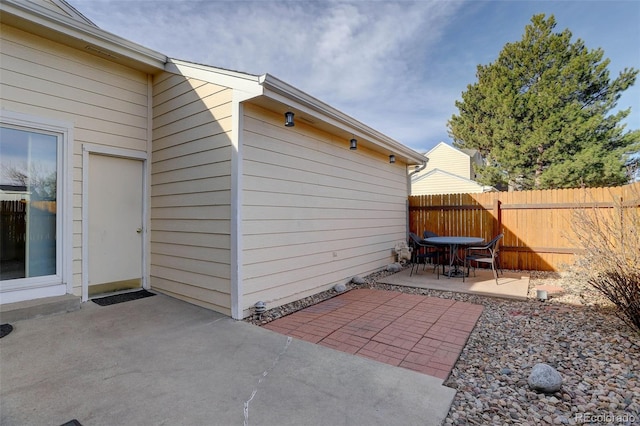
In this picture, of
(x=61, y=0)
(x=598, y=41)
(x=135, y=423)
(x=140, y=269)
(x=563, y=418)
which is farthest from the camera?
(x=598, y=41)

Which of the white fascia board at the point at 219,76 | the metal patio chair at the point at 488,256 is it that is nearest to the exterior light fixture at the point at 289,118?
the white fascia board at the point at 219,76

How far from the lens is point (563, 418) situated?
78.6 inches

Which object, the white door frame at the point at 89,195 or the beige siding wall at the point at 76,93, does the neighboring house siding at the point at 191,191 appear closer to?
the white door frame at the point at 89,195

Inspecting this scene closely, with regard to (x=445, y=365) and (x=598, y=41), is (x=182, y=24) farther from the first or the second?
(x=598, y=41)

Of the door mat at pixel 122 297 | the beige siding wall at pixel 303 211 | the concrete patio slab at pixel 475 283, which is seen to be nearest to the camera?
the beige siding wall at pixel 303 211

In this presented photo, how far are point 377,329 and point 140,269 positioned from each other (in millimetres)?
3672

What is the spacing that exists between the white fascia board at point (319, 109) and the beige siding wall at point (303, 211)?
388 millimetres

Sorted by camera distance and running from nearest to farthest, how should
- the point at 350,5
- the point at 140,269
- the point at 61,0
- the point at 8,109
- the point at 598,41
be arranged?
the point at 8,109 < the point at 61,0 < the point at 140,269 < the point at 350,5 < the point at 598,41

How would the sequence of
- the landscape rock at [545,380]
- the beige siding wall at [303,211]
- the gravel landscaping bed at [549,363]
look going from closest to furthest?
the gravel landscaping bed at [549,363]
the landscape rock at [545,380]
the beige siding wall at [303,211]

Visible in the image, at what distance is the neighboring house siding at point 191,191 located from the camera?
Answer: 3.93 metres

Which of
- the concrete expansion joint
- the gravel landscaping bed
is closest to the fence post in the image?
the gravel landscaping bed

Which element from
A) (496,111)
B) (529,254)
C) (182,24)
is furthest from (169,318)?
(496,111)

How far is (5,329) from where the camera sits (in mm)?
3139

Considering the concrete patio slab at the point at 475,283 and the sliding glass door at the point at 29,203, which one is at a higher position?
the sliding glass door at the point at 29,203
